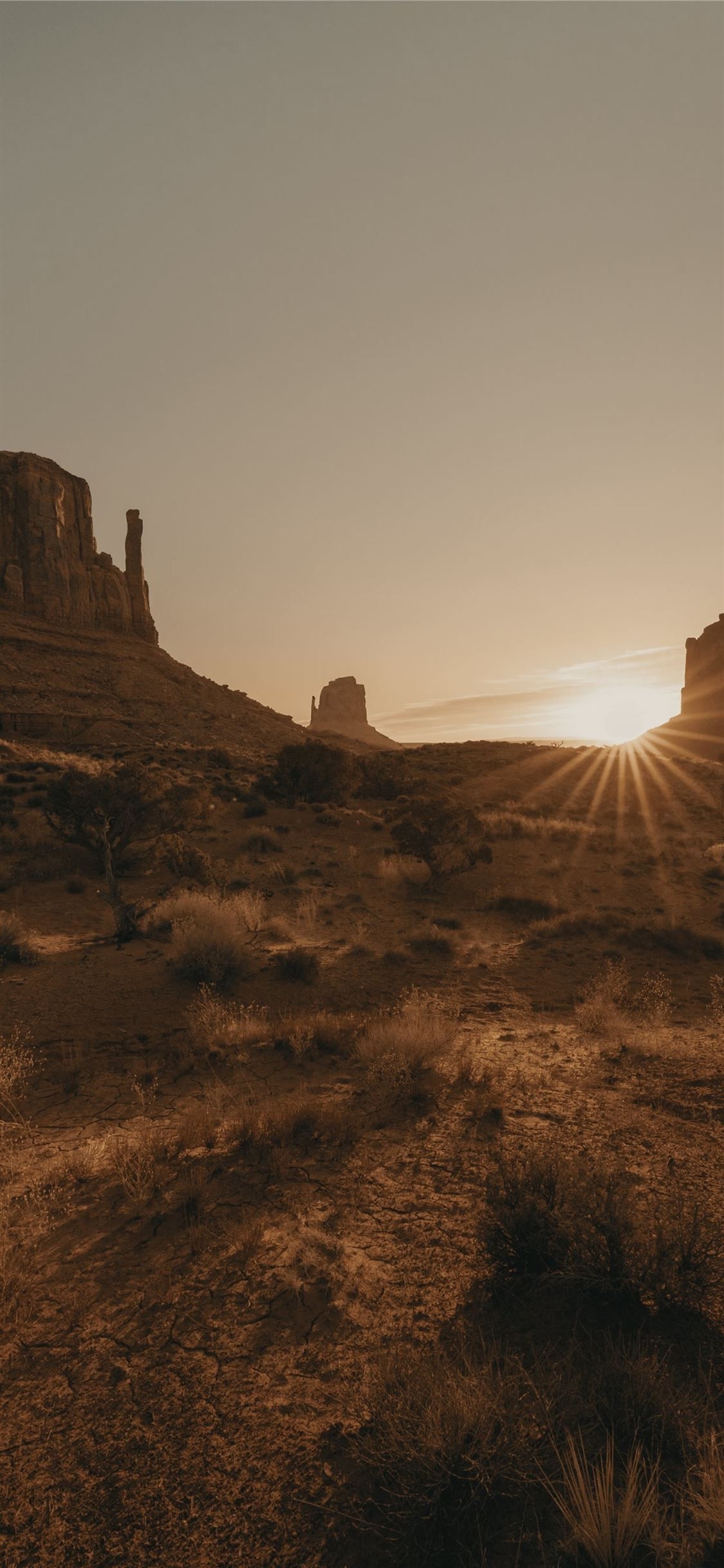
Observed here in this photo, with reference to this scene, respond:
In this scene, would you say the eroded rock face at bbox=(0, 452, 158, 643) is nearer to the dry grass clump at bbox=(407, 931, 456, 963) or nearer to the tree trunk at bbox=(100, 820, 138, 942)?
the tree trunk at bbox=(100, 820, 138, 942)

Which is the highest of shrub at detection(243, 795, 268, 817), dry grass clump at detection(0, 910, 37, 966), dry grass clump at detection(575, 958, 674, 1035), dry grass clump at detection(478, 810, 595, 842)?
shrub at detection(243, 795, 268, 817)

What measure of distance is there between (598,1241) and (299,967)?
22.1 ft

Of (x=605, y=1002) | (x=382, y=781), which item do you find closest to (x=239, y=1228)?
(x=605, y=1002)

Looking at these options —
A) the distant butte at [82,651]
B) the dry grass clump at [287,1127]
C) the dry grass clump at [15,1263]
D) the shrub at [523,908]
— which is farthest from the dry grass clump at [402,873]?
the distant butte at [82,651]

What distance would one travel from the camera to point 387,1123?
19.5 ft

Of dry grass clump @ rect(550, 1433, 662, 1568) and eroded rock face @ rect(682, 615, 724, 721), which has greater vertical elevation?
eroded rock face @ rect(682, 615, 724, 721)

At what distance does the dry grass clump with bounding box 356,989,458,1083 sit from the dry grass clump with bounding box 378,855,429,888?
8527 mm

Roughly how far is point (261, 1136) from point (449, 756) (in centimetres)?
4440

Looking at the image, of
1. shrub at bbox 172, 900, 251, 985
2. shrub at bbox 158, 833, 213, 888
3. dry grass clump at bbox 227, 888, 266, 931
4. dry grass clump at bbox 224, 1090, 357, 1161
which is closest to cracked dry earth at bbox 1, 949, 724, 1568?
dry grass clump at bbox 224, 1090, 357, 1161

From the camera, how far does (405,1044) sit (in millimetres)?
7172

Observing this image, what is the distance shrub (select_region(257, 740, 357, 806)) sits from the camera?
28.0m

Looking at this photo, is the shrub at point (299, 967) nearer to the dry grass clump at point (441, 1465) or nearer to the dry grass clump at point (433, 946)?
the dry grass clump at point (433, 946)

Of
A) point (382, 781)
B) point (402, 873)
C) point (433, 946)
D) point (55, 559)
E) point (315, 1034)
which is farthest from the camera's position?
point (55, 559)

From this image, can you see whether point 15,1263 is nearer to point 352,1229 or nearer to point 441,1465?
point 352,1229
